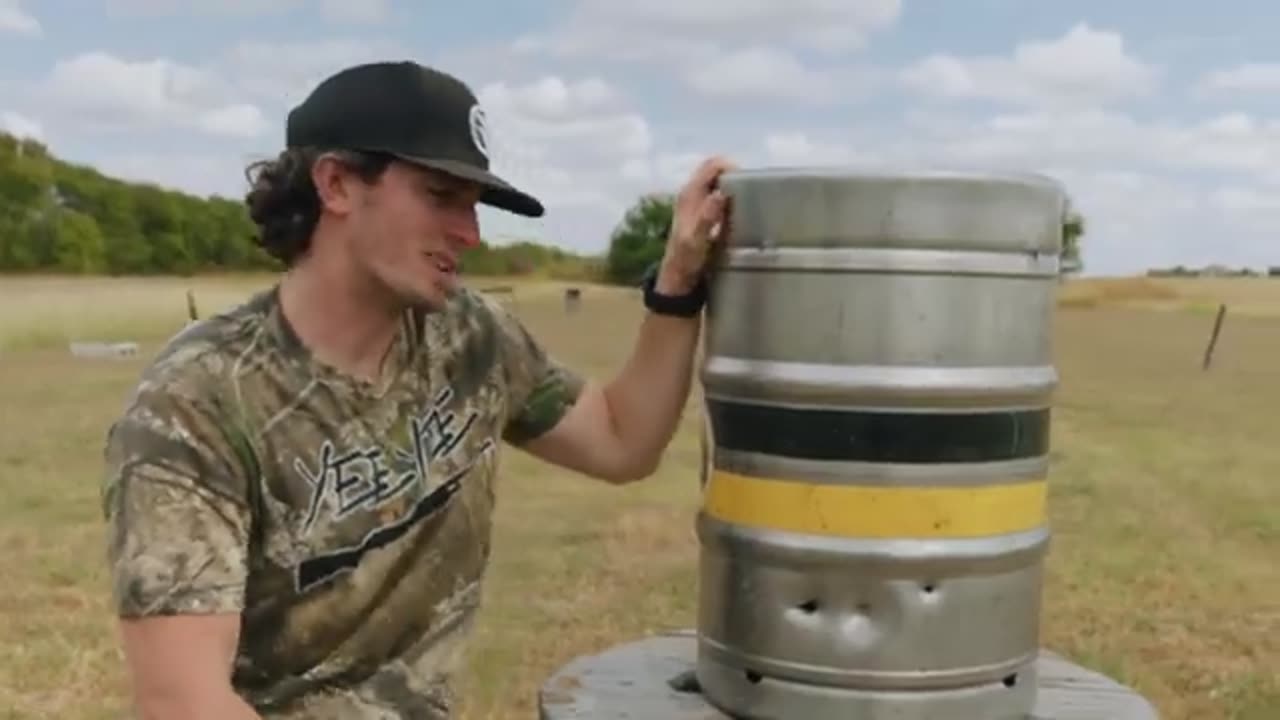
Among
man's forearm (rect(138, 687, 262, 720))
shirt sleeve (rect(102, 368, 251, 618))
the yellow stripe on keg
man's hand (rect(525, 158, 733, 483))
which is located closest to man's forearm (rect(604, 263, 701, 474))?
man's hand (rect(525, 158, 733, 483))

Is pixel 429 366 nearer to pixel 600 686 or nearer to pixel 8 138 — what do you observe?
pixel 600 686

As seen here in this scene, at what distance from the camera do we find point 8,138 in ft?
210

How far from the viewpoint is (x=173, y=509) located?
267 centimetres

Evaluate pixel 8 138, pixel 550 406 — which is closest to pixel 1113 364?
pixel 550 406

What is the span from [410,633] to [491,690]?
3.82 m

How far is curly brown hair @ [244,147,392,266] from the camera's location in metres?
2.91

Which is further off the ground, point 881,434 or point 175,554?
point 881,434

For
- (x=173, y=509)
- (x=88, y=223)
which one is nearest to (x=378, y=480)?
(x=173, y=509)

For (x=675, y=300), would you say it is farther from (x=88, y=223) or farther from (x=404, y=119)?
(x=88, y=223)

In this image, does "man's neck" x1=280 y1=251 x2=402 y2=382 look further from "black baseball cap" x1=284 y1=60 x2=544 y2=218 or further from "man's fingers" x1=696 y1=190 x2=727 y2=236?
"man's fingers" x1=696 y1=190 x2=727 y2=236

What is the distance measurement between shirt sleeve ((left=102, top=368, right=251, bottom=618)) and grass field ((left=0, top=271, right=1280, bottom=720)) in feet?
4.74

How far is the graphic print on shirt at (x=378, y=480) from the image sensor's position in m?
2.90

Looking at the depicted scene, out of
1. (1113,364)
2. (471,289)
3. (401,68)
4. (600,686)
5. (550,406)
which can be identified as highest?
(401,68)

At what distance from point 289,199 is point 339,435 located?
1.33 feet
